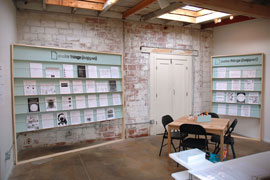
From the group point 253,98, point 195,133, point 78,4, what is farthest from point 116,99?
point 253,98

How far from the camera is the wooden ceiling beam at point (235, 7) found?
3.71m

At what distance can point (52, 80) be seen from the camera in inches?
170

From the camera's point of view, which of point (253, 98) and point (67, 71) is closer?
point (67, 71)

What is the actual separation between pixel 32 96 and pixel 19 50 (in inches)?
37.2

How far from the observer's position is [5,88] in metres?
3.32

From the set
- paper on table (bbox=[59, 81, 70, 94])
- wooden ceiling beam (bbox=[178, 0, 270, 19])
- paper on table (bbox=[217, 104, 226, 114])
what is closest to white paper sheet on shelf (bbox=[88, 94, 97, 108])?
paper on table (bbox=[59, 81, 70, 94])

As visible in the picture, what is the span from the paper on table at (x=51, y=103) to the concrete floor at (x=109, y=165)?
1047mm

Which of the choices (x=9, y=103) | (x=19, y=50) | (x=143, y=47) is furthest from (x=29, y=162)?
(x=143, y=47)

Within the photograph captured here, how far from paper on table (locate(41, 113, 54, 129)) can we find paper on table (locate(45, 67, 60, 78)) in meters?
0.83

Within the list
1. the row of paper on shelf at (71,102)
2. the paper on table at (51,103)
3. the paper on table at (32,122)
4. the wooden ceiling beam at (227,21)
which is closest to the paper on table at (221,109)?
the wooden ceiling beam at (227,21)

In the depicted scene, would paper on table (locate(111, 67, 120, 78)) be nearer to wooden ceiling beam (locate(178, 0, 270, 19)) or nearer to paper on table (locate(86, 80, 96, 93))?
paper on table (locate(86, 80, 96, 93))

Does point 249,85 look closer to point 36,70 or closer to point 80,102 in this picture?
point 80,102

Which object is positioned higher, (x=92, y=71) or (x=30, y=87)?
(x=92, y=71)

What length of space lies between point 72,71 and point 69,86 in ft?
1.14
